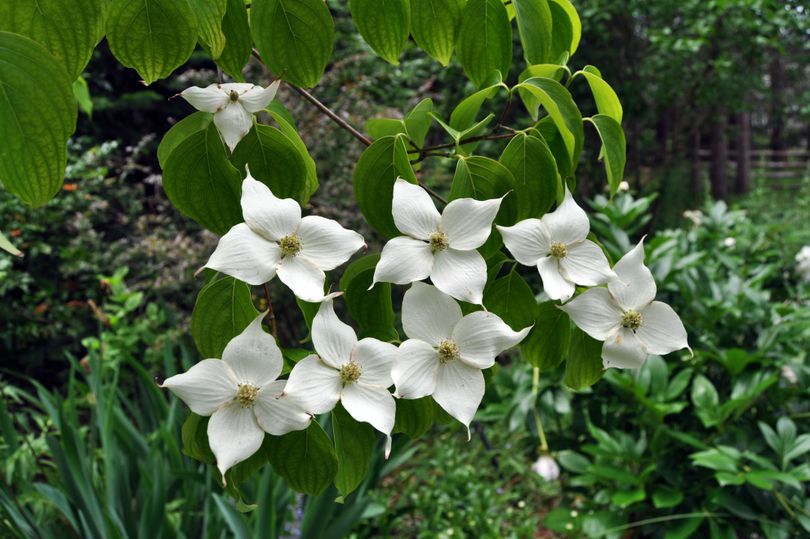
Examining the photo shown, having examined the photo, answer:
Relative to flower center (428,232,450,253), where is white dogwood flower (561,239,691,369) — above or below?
below

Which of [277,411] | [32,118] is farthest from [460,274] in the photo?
[32,118]

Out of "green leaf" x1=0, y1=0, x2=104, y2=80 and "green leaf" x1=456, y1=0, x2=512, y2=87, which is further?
"green leaf" x1=456, y1=0, x2=512, y2=87

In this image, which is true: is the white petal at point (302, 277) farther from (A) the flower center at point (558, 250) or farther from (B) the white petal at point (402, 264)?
(A) the flower center at point (558, 250)

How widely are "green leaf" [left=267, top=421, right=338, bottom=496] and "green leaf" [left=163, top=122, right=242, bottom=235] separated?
0.45 feet

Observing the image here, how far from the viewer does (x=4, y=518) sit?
57.1 inches

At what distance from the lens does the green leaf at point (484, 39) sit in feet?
1.48

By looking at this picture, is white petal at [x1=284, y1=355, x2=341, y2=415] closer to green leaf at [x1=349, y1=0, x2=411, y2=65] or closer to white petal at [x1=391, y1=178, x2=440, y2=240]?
white petal at [x1=391, y1=178, x2=440, y2=240]

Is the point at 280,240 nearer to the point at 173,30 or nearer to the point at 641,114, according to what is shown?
the point at 173,30

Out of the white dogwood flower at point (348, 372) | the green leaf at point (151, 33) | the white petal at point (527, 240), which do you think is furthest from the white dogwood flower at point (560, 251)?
the green leaf at point (151, 33)

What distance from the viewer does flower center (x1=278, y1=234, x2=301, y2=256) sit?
0.38 meters

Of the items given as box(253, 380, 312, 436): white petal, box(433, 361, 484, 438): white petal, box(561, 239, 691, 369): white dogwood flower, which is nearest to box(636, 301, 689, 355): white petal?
box(561, 239, 691, 369): white dogwood flower

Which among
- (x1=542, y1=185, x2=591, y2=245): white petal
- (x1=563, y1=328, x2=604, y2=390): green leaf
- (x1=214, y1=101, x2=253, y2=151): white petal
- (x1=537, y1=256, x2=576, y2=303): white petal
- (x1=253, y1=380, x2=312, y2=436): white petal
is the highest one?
(x1=214, y1=101, x2=253, y2=151): white petal

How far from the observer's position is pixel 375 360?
38cm

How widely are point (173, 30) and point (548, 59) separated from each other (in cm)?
27
